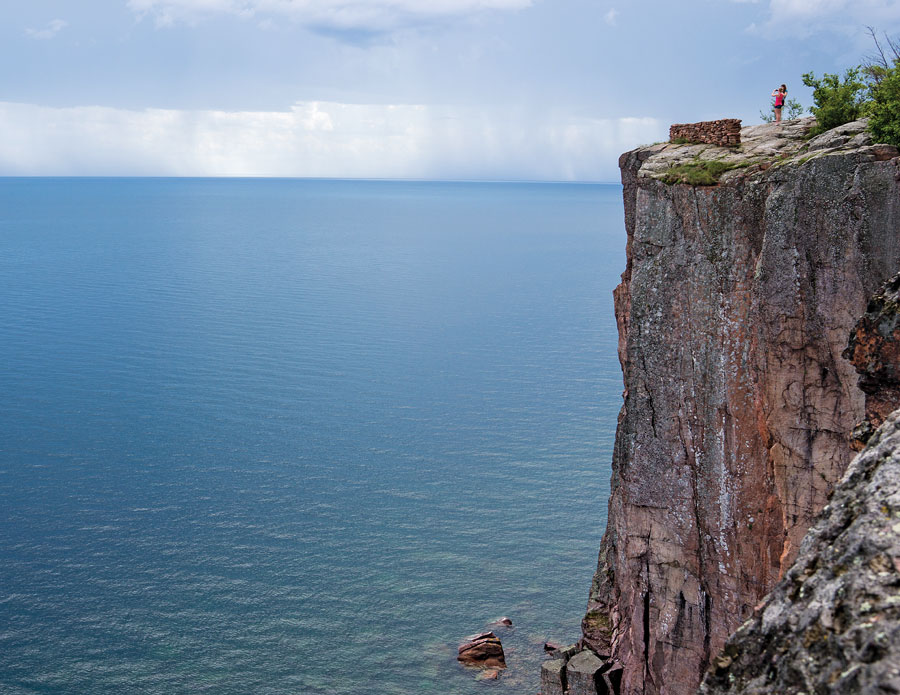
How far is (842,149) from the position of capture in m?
24.5

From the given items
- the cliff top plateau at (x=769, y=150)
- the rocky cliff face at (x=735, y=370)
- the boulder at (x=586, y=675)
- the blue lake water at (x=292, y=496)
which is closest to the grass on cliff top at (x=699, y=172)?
the cliff top plateau at (x=769, y=150)

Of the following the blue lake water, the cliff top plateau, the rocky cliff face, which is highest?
the cliff top plateau

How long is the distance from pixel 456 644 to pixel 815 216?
41204mm

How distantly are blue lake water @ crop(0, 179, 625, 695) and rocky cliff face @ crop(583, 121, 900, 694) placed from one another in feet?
87.6

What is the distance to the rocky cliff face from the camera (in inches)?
953

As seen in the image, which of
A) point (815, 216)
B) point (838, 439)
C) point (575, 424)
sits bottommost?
point (575, 424)

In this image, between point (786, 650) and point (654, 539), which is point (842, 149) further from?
point (786, 650)

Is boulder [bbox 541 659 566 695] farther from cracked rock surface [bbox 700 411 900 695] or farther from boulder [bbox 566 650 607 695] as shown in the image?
cracked rock surface [bbox 700 411 900 695]

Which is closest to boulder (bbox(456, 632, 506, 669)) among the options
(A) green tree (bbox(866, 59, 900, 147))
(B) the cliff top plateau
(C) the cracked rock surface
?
(B) the cliff top plateau

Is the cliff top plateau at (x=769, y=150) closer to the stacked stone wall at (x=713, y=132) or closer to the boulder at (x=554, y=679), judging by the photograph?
the stacked stone wall at (x=713, y=132)

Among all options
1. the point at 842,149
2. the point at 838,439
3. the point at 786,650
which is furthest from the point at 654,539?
the point at 786,650

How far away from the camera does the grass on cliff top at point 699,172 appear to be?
26859 mm

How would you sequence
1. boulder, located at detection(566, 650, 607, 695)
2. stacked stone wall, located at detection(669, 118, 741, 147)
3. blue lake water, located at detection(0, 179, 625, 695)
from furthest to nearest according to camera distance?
blue lake water, located at detection(0, 179, 625, 695)
boulder, located at detection(566, 650, 607, 695)
stacked stone wall, located at detection(669, 118, 741, 147)

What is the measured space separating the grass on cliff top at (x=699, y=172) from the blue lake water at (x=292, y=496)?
3600 cm
